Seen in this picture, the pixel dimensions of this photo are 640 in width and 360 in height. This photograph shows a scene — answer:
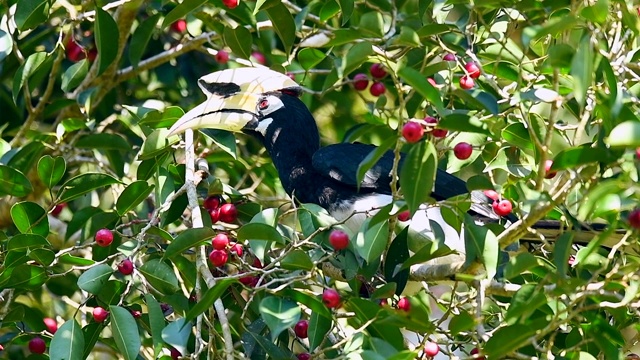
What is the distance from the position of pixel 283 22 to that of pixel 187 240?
35.4 inches

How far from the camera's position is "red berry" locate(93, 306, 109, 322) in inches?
102

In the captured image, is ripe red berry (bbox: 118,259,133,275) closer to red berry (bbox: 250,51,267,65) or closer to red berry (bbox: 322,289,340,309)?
red berry (bbox: 322,289,340,309)

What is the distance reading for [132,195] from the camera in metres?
2.87

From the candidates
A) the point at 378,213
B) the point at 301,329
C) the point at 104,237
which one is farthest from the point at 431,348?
the point at 104,237

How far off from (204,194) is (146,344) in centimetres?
49

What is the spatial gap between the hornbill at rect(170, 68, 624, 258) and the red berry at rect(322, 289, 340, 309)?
34.5 inches

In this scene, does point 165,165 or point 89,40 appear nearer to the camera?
point 165,165

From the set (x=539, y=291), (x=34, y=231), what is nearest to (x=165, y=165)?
(x=34, y=231)

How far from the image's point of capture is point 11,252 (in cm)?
267

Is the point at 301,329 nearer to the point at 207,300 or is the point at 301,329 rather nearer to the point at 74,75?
the point at 207,300

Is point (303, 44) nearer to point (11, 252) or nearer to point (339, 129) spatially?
point (339, 129)

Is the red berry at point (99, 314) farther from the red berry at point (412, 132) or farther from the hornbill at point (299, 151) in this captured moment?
the red berry at point (412, 132)

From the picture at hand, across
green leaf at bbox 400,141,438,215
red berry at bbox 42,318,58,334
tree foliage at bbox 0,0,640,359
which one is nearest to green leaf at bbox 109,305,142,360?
tree foliage at bbox 0,0,640,359

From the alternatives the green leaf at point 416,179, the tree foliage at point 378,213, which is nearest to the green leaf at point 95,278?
the tree foliage at point 378,213
